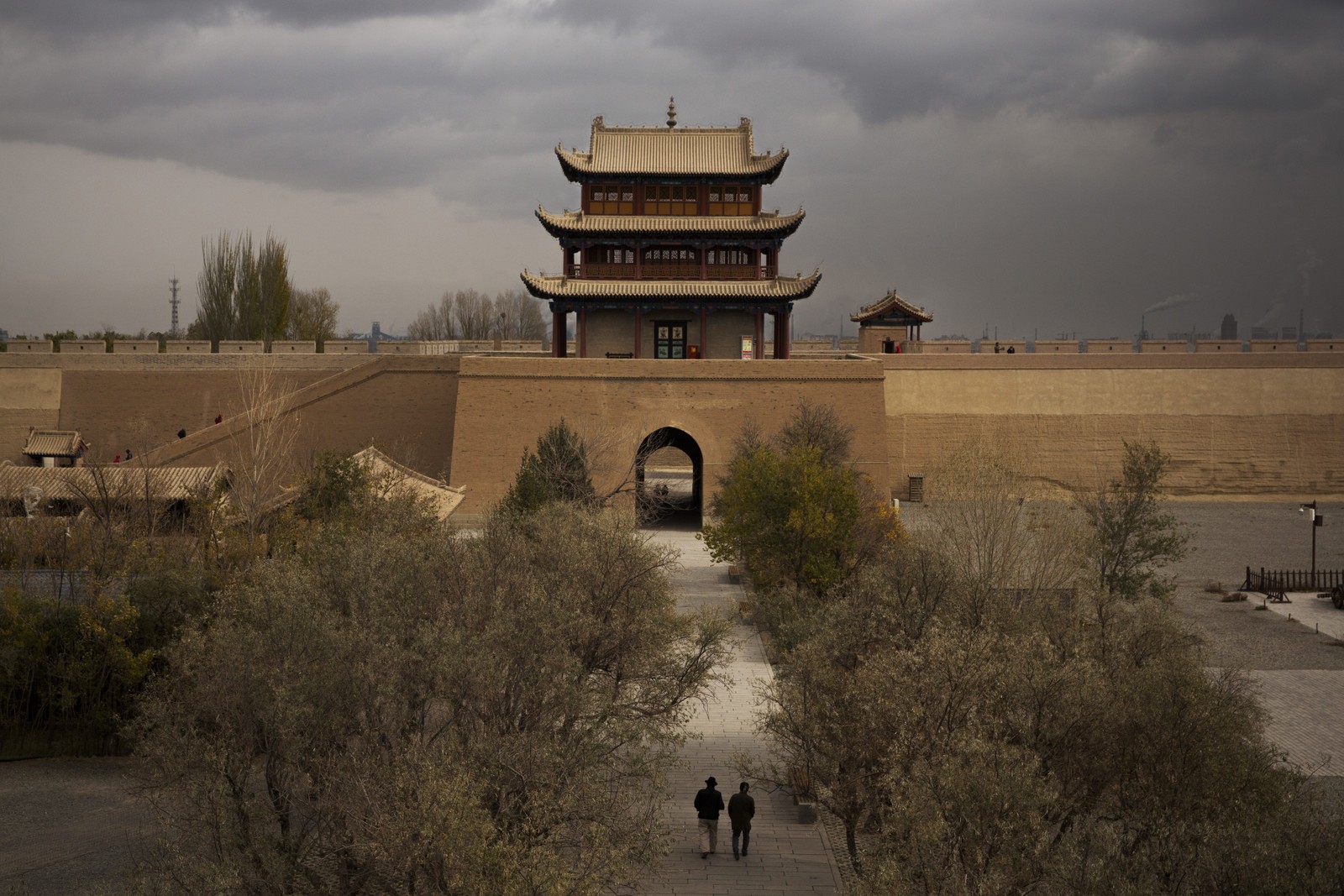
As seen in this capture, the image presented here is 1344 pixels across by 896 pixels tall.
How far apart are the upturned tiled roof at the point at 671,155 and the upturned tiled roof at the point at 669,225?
1153 millimetres

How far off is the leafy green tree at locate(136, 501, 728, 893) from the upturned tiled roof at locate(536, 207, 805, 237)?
19.0 m

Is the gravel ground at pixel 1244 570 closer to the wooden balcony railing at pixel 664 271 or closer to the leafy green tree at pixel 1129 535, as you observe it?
the leafy green tree at pixel 1129 535

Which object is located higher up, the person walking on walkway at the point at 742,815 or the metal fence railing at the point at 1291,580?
the metal fence railing at the point at 1291,580

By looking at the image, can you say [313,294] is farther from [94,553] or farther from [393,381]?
[94,553]

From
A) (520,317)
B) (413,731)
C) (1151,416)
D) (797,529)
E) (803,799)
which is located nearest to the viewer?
(413,731)

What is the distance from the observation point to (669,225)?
31.6 meters

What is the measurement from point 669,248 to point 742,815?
22509mm

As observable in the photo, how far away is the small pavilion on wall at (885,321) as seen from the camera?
39.1m

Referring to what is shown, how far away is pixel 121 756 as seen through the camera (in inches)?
583

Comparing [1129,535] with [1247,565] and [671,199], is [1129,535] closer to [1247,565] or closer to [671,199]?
[1247,565]

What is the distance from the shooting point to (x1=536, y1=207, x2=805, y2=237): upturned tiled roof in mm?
31344

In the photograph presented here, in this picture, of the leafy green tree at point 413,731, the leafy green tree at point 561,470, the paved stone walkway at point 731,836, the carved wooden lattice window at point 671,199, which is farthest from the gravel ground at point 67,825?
the carved wooden lattice window at point 671,199

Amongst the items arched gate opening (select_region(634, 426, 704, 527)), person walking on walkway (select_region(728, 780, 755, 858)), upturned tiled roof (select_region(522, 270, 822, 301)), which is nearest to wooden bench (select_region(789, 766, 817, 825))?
person walking on walkway (select_region(728, 780, 755, 858))

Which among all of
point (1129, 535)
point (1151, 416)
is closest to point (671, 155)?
point (1151, 416)
